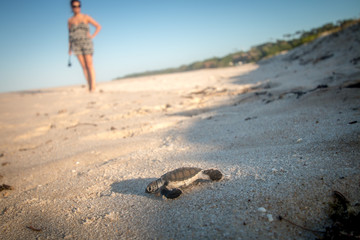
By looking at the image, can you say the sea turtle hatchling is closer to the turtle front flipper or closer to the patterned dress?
the turtle front flipper

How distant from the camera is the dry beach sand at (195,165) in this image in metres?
1.11

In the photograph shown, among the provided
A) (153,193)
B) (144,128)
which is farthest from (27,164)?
(153,193)

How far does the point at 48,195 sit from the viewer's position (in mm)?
1712

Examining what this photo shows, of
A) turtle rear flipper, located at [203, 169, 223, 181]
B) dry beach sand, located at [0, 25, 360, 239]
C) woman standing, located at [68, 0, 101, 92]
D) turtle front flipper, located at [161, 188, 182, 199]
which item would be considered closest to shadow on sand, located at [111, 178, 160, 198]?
dry beach sand, located at [0, 25, 360, 239]

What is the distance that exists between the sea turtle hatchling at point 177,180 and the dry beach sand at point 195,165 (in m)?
0.06

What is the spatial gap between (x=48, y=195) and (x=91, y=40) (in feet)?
19.9

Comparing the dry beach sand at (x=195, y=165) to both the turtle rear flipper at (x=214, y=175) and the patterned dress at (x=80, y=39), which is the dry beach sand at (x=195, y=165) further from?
the patterned dress at (x=80, y=39)

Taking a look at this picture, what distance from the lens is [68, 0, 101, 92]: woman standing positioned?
20.5 ft

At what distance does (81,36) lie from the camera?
630 centimetres

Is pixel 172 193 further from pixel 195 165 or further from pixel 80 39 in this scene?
pixel 80 39

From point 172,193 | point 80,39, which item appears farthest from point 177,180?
point 80,39

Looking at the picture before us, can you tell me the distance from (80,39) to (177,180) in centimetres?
651

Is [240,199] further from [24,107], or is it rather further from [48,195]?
[24,107]

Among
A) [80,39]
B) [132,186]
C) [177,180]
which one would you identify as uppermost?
[80,39]
